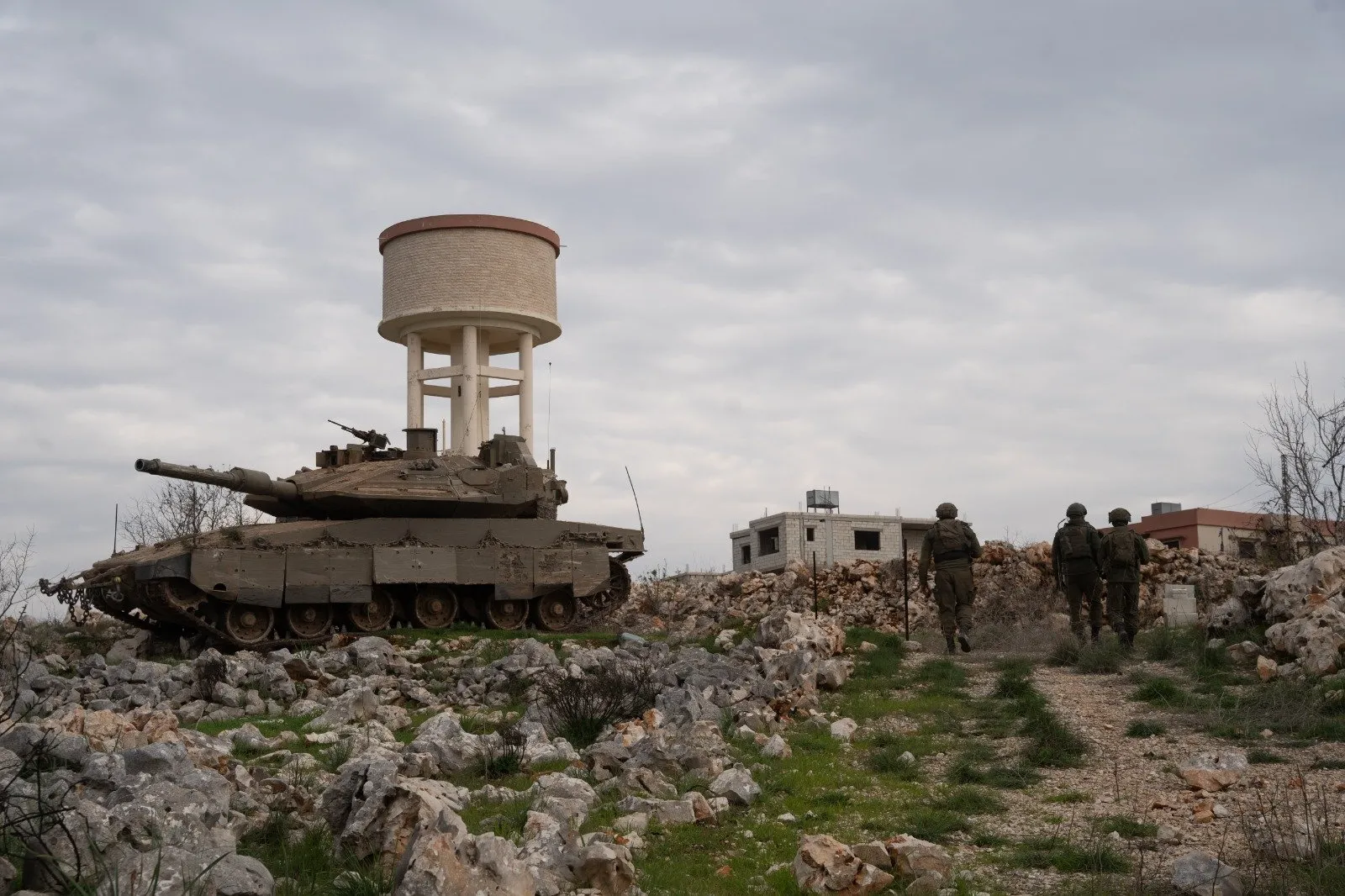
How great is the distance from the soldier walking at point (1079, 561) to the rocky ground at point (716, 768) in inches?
26.6

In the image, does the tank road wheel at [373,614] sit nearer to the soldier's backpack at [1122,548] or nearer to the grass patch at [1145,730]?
the soldier's backpack at [1122,548]

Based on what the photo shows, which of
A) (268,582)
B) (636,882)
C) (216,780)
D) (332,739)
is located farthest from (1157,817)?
(268,582)

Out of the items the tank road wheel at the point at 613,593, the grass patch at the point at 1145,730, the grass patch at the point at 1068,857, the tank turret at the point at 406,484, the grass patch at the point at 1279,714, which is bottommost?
the grass patch at the point at 1068,857

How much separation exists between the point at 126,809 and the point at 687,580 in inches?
1145

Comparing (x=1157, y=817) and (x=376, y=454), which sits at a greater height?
(x=376, y=454)

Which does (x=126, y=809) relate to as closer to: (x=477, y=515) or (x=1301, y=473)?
(x=477, y=515)

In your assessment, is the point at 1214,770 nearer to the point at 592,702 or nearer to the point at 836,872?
the point at 836,872

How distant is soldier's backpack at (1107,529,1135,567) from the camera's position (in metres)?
15.2

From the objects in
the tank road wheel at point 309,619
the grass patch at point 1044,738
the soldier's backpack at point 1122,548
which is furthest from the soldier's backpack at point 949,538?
the tank road wheel at point 309,619

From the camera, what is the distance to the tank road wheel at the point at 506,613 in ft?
73.0

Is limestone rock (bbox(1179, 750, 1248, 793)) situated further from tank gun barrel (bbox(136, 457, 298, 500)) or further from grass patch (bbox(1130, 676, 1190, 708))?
tank gun barrel (bbox(136, 457, 298, 500))

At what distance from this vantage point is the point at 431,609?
2164 cm

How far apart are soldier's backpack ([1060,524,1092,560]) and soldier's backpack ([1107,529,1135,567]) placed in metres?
0.30

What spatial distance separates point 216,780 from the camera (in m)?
7.27
